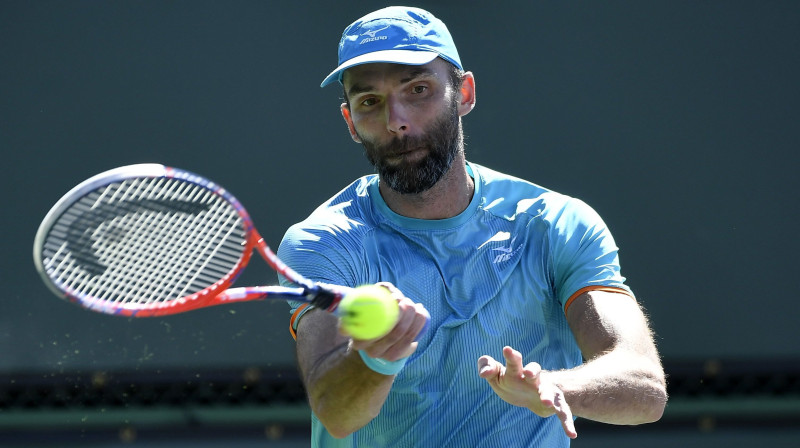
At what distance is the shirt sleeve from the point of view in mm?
2496

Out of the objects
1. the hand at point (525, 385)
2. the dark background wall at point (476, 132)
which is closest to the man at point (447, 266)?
the hand at point (525, 385)

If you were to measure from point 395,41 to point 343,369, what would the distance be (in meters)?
0.78

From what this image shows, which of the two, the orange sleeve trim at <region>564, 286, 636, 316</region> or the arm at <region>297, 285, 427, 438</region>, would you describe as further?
the orange sleeve trim at <region>564, 286, 636, 316</region>

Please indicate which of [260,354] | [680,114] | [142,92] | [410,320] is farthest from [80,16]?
[410,320]

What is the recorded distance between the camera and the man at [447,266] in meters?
2.44

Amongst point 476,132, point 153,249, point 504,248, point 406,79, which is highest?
point 406,79

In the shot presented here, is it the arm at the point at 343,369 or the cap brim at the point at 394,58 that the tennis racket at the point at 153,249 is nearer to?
the arm at the point at 343,369

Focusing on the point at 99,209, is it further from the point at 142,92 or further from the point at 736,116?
the point at 736,116

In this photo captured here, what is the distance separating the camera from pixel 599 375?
2271 mm

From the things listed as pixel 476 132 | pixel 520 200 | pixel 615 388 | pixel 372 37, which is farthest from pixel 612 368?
pixel 476 132

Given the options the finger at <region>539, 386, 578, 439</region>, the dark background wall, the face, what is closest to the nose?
the face

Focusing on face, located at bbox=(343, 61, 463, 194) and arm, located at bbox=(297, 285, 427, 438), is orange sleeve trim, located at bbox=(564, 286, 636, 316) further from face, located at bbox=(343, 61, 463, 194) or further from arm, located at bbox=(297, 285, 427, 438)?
arm, located at bbox=(297, 285, 427, 438)

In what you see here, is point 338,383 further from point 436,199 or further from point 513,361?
point 436,199

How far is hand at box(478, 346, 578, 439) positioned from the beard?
0.66 meters
